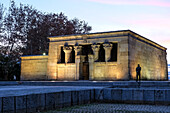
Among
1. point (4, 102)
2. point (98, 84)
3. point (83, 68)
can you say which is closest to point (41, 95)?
point (4, 102)

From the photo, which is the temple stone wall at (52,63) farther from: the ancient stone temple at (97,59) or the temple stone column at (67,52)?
the temple stone column at (67,52)

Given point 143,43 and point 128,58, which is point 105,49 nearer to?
point 128,58

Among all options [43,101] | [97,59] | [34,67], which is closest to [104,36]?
[97,59]

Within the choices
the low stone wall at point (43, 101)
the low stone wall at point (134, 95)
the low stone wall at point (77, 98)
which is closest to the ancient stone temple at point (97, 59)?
the low stone wall at point (134, 95)

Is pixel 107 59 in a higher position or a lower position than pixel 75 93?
higher

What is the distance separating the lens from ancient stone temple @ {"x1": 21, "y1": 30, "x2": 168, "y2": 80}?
27484 mm

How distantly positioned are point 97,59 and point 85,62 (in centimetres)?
229

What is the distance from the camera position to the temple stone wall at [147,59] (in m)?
28.0

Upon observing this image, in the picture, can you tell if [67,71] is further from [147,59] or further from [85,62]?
[147,59]

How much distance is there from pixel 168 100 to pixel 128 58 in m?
14.9

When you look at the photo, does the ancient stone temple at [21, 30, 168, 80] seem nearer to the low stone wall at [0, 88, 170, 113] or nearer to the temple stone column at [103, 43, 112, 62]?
the temple stone column at [103, 43, 112, 62]

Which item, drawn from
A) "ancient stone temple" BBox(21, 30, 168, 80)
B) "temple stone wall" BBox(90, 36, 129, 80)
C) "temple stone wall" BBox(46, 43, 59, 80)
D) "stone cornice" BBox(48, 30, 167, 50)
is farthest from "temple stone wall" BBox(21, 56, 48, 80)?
"temple stone wall" BBox(90, 36, 129, 80)

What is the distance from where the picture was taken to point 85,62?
30828 mm

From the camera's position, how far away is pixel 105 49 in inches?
1118
